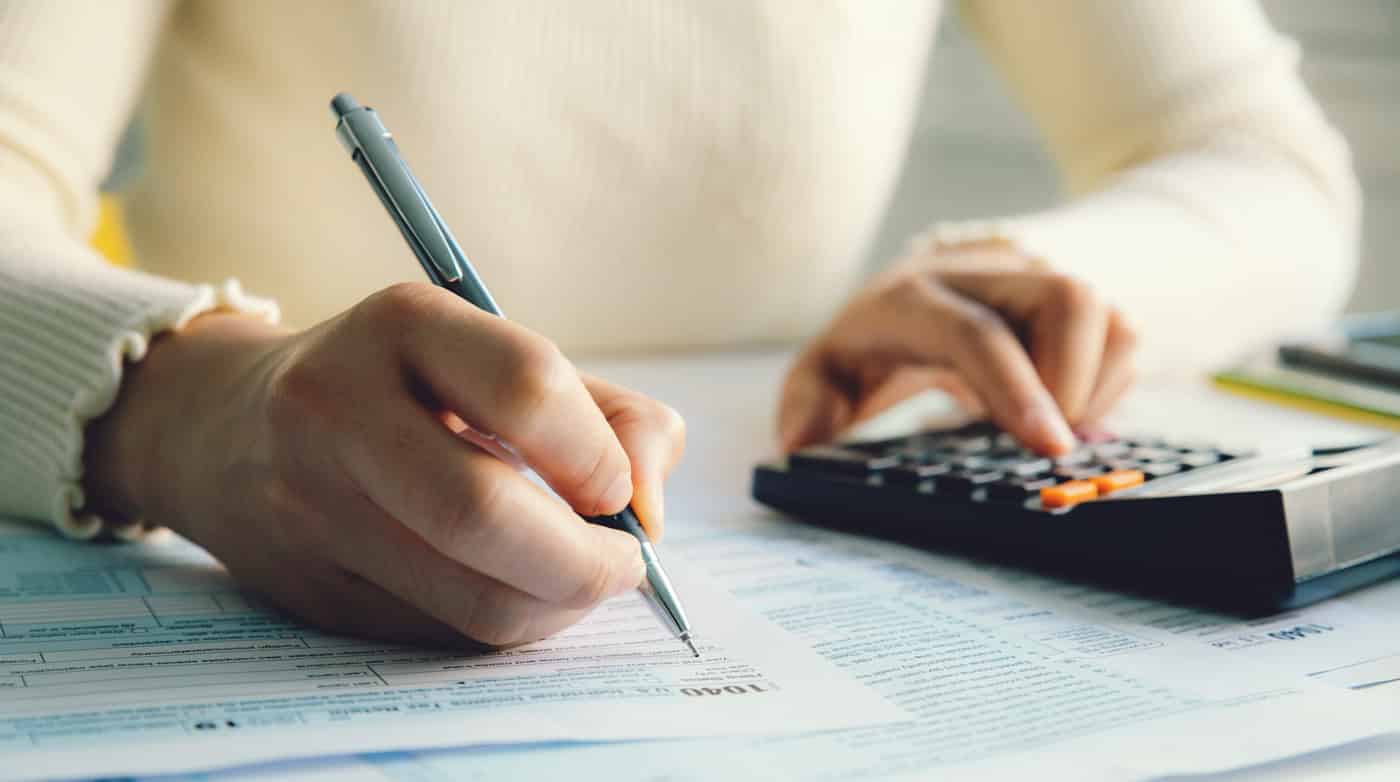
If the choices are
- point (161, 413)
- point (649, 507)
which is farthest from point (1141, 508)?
point (161, 413)

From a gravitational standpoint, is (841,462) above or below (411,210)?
below

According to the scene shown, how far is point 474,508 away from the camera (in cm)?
24

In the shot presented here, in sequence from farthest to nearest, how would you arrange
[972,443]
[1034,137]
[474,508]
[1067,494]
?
[1034,137] < [972,443] < [1067,494] < [474,508]

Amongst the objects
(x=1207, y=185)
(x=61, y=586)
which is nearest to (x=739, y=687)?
(x=61, y=586)

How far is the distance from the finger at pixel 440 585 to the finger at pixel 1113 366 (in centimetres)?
30

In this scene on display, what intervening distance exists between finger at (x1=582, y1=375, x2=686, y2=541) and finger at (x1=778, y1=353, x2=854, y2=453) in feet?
0.69

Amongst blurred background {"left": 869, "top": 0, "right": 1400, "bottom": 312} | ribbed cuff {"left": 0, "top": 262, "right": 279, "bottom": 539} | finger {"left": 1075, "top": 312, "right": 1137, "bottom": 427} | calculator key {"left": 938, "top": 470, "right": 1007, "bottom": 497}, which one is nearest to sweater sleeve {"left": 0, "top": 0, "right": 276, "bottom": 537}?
ribbed cuff {"left": 0, "top": 262, "right": 279, "bottom": 539}

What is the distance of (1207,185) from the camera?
0.70 metres

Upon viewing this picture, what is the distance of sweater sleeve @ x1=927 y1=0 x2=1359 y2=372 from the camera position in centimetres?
65

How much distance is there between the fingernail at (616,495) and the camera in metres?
0.26

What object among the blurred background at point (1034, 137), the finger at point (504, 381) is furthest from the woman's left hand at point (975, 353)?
the blurred background at point (1034, 137)

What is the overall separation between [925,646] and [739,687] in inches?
2.1

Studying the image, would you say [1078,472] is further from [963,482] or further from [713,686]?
[713,686]

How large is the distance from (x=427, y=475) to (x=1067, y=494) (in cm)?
19
